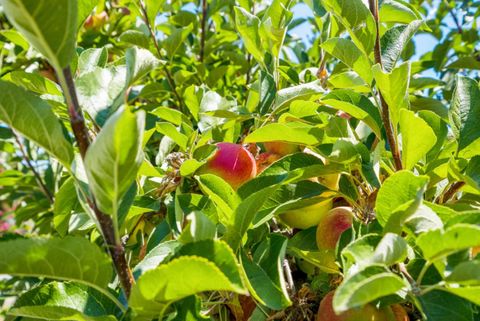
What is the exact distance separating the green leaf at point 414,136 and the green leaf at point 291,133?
137mm

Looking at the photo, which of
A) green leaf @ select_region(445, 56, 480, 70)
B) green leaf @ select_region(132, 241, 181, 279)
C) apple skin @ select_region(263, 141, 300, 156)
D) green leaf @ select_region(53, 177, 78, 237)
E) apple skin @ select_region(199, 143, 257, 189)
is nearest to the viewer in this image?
green leaf @ select_region(132, 241, 181, 279)

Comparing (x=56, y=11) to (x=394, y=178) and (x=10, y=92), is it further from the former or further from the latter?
(x=394, y=178)

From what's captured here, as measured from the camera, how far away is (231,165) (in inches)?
41.8

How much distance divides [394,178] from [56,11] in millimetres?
443

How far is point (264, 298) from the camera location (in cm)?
66

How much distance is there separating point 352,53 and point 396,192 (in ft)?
1.07

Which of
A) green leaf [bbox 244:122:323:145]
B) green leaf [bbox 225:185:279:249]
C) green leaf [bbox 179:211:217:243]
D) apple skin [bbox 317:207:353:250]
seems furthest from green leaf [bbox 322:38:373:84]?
green leaf [bbox 179:211:217:243]

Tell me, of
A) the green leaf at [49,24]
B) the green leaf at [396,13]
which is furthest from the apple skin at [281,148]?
the green leaf at [49,24]

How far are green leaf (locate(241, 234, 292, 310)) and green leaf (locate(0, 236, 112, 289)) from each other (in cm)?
18

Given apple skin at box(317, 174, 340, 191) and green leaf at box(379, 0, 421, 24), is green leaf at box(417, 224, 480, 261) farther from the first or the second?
green leaf at box(379, 0, 421, 24)

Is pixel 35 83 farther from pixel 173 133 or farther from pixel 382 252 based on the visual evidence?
pixel 382 252

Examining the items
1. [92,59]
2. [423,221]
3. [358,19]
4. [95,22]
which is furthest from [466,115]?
[95,22]

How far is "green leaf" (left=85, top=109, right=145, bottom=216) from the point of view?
533 mm

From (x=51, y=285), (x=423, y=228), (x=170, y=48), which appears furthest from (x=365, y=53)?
(x=170, y=48)
